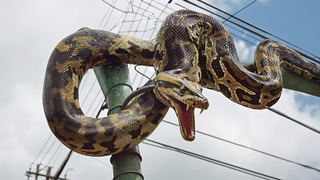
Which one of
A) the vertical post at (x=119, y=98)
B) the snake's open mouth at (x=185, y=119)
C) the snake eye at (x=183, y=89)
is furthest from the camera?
the vertical post at (x=119, y=98)

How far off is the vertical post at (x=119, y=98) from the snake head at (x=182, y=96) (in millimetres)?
350

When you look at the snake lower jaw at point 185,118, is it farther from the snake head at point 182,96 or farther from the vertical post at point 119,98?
the vertical post at point 119,98

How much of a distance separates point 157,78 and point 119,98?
0.37 metres

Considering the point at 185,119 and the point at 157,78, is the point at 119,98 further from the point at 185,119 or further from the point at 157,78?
the point at 185,119

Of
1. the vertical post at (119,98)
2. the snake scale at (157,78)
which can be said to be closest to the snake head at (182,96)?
the snake scale at (157,78)

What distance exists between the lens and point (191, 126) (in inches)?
85.6

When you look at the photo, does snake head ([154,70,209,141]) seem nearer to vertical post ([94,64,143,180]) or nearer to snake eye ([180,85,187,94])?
snake eye ([180,85,187,94])

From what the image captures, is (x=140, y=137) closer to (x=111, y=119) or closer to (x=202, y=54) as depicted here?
(x=111, y=119)

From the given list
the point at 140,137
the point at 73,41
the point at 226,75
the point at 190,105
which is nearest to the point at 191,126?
the point at 190,105

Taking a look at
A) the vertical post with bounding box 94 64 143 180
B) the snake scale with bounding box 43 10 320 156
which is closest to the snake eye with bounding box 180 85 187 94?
the snake scale with bounding box 43 10 320 156

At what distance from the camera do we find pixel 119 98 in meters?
2.77

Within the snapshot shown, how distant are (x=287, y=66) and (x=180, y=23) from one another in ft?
4.33

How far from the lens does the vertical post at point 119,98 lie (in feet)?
7.93

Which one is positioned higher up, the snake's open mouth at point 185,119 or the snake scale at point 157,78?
the snake scale at point 157,78
